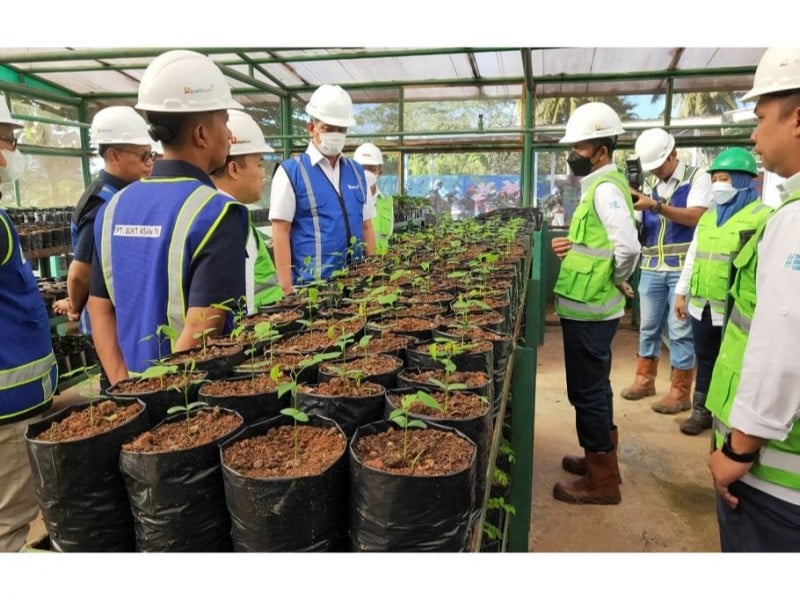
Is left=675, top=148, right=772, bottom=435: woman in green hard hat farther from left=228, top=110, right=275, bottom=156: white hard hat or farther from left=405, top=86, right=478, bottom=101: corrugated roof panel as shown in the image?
left=405, top=86, right=478, bottom=101: corrugated roof panel

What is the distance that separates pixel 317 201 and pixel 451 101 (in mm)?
4978

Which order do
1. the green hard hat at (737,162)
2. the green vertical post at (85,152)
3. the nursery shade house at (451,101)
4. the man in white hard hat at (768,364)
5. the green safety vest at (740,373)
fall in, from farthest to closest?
the green vertical post at (85,152) < the nursery shade house at (451,101) < the green hard hat at (737,162) < the green safety vest at (740,373) < the man in white hard hat at (768,364)

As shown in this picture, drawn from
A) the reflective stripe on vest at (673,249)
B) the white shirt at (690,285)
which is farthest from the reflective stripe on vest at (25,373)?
the reflective stripe on vest at (673,249)

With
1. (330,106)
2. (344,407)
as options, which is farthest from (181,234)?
(330,106)

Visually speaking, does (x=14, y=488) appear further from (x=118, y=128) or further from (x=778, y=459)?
(x=778, y=459)

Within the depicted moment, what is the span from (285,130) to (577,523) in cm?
621

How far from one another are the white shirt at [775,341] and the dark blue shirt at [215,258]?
1.29 m

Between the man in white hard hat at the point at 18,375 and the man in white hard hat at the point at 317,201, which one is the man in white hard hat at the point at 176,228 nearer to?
the man in white hard hat at the point at 18,375

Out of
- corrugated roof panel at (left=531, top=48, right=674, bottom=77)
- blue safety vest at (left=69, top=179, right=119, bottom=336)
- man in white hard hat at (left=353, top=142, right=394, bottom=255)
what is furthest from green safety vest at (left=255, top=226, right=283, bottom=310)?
corrugated roof panel at (left=531, top=48, right=674, bottom=77)

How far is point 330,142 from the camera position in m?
3.05

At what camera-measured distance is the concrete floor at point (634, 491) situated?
260 centimetres

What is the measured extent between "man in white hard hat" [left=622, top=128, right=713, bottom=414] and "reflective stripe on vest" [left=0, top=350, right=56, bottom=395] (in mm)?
3585

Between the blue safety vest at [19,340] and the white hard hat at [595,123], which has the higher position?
the white hard hat at [595,123]

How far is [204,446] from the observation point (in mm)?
951
